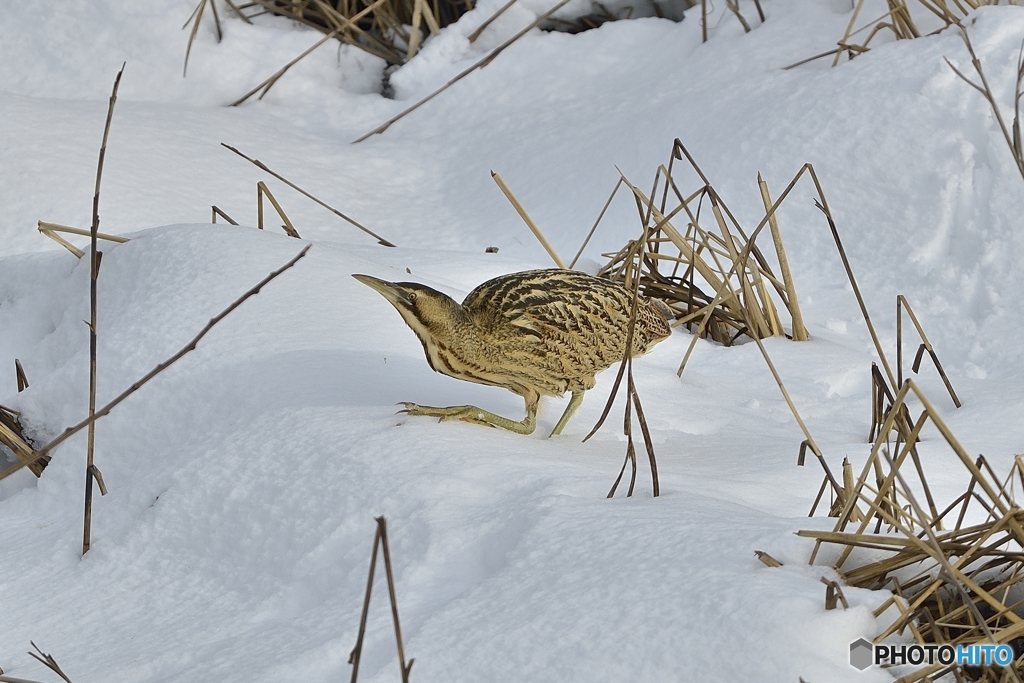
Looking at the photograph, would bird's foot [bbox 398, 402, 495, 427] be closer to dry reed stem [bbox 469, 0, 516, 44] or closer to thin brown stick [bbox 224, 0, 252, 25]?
dry reed stem [bbox 469, 0, 516, 44]

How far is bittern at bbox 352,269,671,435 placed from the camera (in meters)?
2.50

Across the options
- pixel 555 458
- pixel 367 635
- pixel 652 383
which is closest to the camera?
pixel 367 635

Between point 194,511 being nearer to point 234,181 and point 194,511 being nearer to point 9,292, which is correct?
point 9,292

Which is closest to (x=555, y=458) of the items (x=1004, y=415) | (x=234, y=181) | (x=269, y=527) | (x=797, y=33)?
(x=269, y=527)

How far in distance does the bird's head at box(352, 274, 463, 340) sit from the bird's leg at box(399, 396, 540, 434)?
0.59 feet

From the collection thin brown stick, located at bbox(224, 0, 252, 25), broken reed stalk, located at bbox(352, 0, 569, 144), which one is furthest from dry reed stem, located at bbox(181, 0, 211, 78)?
broken reed stalk, located at bbox(352, 0, 569, 144)

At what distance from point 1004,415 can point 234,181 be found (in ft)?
10.1

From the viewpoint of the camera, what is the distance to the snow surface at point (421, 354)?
1.69m

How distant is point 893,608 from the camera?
60.1 inches

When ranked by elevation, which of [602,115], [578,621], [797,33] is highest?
[797,33]

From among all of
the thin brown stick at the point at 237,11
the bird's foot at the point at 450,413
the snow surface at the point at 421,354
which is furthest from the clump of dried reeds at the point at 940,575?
the thin brown stick at the point at 237,11

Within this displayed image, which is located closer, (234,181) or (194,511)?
(194,511)

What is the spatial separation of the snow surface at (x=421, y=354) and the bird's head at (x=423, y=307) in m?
0.22

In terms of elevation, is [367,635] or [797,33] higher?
[797,33]
